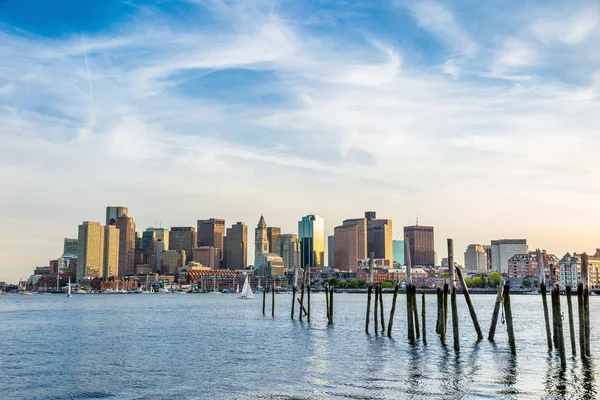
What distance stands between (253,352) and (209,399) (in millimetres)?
19867

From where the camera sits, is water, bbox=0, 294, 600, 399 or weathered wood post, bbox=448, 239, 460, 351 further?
weathered wood post, bbox=448, 239, 460, 351

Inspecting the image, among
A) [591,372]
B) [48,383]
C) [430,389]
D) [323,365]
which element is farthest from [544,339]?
[48,383]

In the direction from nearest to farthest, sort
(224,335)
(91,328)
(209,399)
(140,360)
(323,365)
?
(209,399) → (323,365) → (140,360) → (224,335) → (91,328)

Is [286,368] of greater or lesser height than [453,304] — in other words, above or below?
below

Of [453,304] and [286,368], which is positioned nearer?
[286,368]

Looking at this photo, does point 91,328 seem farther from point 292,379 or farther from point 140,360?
point 292,379

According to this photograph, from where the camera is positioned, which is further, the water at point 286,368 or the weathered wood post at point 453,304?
the weathered wood post at point 453,304

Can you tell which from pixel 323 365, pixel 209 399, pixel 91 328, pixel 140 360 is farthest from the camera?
pixel 91 328

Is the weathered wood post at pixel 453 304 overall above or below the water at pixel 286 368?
above

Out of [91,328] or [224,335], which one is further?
[91,328]

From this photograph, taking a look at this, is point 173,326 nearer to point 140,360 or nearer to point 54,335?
point 54,335

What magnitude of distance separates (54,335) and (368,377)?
145ft

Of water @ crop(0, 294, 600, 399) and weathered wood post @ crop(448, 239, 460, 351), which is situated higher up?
weathered wood post @ crop(448, 239, 460, 351)

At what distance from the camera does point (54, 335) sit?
72.9 metres
